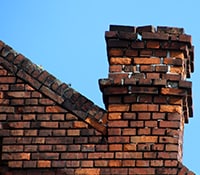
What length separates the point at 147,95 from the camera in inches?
344

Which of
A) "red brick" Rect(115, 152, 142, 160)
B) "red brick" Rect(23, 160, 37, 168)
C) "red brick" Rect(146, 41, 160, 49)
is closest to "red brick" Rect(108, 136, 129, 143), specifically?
"red brick" Rect(115, 152, 142, 160)

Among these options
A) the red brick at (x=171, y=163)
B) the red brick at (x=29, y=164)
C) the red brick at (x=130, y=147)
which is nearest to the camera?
the red brick at (x=171, y=163)

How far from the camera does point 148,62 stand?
8.84 meters

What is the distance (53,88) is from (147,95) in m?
1.03

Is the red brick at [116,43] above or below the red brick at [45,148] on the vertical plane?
above

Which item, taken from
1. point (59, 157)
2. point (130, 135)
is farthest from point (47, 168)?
A: point (130, 135)

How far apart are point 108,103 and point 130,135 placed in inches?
17.9

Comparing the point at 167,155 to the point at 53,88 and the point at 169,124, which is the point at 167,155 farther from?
the point at 53,88

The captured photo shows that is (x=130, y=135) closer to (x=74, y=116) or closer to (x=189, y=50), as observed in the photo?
(x=74, y=116)

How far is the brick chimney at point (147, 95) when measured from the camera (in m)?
8.52

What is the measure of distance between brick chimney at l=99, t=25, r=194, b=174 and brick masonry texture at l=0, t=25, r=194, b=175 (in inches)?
0.4

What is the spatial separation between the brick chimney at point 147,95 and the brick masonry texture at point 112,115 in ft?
0.03

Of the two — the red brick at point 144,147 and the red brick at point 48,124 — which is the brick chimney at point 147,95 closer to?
the red brick at point 144,147

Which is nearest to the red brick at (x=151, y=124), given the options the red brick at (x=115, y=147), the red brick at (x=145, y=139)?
the red brick at (x=145, y=139)
